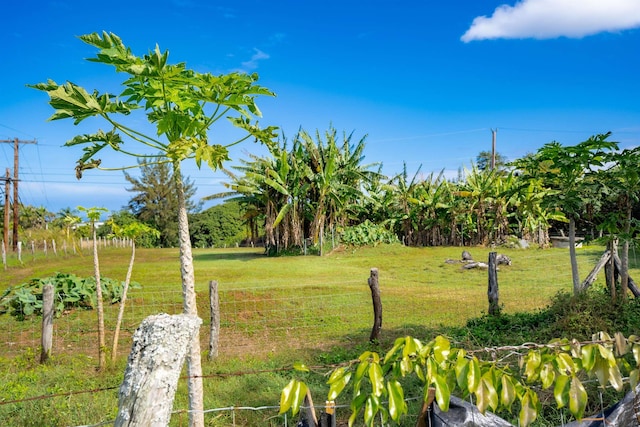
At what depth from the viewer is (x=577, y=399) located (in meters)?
1.77

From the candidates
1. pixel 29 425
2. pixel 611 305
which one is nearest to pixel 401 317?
pixel 611 305

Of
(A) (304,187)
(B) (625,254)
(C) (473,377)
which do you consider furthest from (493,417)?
(A) (304,187)

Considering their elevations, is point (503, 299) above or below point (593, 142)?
below

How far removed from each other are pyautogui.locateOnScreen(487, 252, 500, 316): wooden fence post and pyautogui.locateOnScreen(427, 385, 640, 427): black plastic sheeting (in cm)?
543

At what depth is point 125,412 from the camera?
1.76 metres

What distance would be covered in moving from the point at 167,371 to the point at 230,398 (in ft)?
10.9

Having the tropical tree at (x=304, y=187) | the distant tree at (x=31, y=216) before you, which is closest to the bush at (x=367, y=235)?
the tropical tree at (x=304, y=187)

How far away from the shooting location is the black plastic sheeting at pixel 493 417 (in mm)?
2182

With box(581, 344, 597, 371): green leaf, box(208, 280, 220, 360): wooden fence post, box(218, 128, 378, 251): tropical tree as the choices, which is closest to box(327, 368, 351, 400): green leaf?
box(581, 344, 597, 371): green leaf

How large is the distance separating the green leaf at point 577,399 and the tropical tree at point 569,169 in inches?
195

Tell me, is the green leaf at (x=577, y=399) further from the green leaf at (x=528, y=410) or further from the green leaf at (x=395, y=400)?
the green leaf at (x=395, y=400)

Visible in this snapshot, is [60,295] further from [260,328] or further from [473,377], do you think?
[473,377]

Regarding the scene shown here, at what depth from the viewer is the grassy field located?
4.60 metres

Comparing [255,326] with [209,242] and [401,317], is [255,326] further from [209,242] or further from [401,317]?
[209,242]
